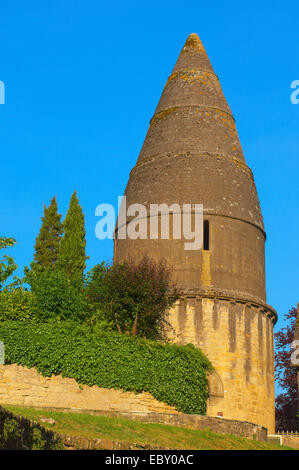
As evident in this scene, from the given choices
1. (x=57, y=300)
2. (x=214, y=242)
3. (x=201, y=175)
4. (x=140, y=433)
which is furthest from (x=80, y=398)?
(x=201, y=175)

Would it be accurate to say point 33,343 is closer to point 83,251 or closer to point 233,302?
point 233,302

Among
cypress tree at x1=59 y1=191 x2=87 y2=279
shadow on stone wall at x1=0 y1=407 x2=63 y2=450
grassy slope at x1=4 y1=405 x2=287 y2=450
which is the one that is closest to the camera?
shadow on stone wall at x1=0 y1=407 x2=63 y2=450

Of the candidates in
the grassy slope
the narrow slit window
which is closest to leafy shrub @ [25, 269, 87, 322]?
the narrow slit window

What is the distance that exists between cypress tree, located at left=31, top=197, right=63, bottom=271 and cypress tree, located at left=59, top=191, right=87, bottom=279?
60cm

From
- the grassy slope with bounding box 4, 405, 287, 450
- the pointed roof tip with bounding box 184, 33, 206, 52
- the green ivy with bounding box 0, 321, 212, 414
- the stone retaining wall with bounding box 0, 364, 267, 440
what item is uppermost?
the pointed roof tip with bounding box 184, 33, 206, 52

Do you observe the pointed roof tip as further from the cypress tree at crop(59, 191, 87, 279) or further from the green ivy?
the green ivy

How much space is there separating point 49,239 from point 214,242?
1067cm

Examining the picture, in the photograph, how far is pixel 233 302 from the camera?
30.6 m

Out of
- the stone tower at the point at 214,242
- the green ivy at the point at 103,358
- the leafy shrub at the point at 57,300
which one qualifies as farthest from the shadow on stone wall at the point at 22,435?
the stone tower at the point at 214,242

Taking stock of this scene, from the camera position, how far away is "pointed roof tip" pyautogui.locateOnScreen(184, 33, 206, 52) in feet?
127

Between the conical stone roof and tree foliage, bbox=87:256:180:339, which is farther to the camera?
the conical stone roof

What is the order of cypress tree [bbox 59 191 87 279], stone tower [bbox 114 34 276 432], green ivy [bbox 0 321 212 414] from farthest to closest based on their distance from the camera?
cypress tree [bbox 59 191 87 279]
stone tower [bbox 114 34 276 432]
green ivy [bbox 0 321 212 414]
